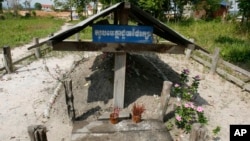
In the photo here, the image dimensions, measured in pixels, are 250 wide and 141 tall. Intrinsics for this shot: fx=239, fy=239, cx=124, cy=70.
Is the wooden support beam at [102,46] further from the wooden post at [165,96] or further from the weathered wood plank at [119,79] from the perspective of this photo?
the wooden post at [165,96]

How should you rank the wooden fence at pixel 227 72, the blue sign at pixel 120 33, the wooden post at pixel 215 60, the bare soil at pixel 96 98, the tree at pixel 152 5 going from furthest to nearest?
the tree at pixel 152 5, the wooden post at pixel 215 60, the wooden fence at pixel 227 72, the bare soil at pixel 96 98, the blue sign at pixel 120 33

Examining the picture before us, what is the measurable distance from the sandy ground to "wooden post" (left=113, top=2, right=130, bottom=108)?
1.92ft

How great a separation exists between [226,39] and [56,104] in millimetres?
13062

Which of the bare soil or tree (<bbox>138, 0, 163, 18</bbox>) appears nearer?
the bare soil

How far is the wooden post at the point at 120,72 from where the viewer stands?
19.5 ft

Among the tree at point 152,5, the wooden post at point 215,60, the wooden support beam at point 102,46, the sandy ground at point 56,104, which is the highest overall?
the tree at point 152,5

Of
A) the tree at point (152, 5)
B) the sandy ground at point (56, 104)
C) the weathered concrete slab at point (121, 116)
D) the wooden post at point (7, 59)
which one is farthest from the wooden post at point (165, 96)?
the tree at point (152, 5)

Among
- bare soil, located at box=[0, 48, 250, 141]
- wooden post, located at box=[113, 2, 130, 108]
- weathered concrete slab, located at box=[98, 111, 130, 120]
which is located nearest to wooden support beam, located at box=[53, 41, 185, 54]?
wooden post, located at box=[113, 2, 130, 108]

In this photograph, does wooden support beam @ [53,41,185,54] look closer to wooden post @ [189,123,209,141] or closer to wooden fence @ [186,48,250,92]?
wooden post @ [189,123,209,141]

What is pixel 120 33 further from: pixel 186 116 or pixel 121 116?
pixel 186 116

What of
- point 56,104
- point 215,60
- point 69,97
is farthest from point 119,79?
point 215,60

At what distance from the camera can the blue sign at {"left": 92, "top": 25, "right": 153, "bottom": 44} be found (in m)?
5.76

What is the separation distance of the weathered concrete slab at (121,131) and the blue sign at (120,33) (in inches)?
80.2

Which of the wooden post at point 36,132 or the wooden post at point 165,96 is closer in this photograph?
the wooden post at point 36,132
